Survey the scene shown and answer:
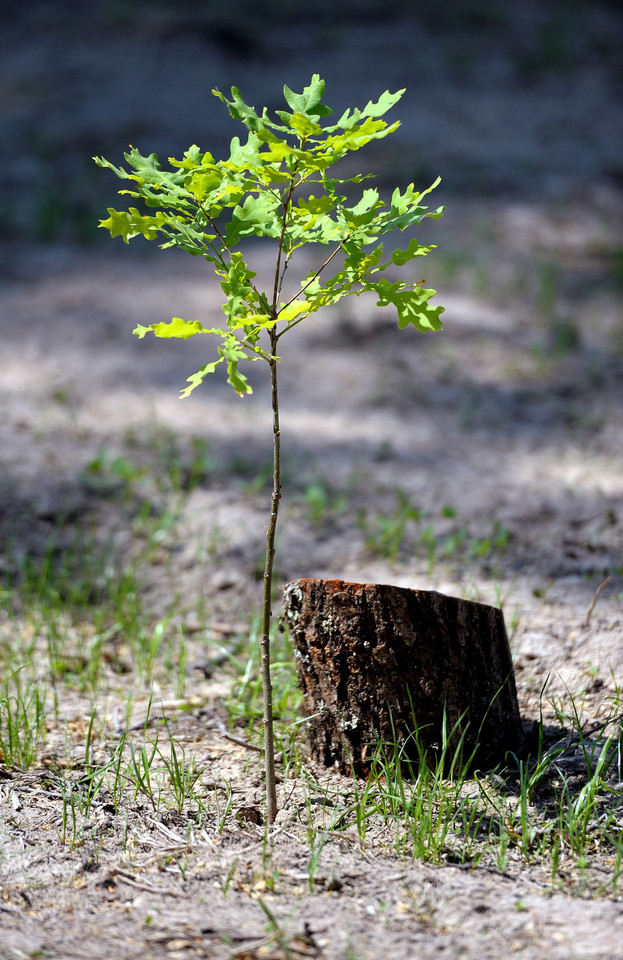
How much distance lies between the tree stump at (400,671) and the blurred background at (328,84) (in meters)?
5.98

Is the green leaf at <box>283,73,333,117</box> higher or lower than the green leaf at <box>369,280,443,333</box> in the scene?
higher

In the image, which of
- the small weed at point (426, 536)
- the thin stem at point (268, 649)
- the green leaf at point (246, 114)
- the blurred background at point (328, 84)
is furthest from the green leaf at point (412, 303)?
the blurred background at point (328, 84)

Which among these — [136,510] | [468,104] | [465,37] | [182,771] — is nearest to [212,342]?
[136,510]

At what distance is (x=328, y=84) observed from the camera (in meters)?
9.66

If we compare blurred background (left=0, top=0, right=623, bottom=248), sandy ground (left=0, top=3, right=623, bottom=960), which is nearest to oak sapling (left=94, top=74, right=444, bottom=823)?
sandy ground (left=0, top=3, right=623, bottom=960)

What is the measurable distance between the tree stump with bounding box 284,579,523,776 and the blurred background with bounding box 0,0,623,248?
5980 millimetres

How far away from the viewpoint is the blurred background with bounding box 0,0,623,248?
26.2ft

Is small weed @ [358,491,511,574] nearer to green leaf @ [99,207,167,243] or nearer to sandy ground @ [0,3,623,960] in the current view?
sandy ground @ [0,3,623,960]

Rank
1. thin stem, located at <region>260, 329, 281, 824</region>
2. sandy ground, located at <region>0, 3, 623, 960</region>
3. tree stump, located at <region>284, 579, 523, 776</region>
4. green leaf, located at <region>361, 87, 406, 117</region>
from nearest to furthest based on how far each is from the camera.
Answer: green leaf, located at <region>361, 87, 406, 117</region> < sandy ground, located at <region>0, 3, 623, 960</region> < thin stem, located at <region>260, 329, 281, 824</region> < tree stump, located at <region>284, 579, 523, 776</region>

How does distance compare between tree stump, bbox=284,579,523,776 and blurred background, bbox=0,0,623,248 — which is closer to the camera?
tree stump, bbox=284,579,523,776

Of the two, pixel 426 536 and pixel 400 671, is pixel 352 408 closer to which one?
pixel 426 536

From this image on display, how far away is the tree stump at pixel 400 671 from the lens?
2051 millimetres

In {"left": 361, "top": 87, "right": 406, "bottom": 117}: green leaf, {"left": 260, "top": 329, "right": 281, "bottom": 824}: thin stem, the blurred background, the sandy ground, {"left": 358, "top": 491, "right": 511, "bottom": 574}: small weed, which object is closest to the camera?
{"left": 361, "top": 87, "right": 406, "bottom": 117}: green leaf

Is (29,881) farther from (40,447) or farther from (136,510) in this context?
(40,447)
